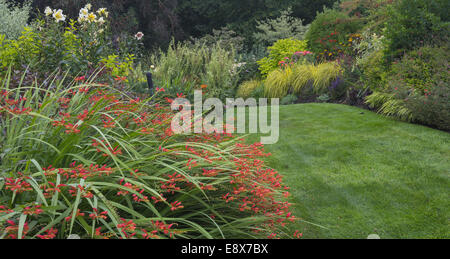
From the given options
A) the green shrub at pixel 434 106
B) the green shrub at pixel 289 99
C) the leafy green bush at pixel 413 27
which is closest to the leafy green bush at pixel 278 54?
the green shrub at pixel 289 99

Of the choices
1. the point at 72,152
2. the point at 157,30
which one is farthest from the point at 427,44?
the point at 157,30

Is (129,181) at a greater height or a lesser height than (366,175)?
greater

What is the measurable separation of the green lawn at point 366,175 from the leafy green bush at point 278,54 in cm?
440

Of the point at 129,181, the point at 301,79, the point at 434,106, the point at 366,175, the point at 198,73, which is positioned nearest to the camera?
the point at 129,181

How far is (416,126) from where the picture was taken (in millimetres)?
5242

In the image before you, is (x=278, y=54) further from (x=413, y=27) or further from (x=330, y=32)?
(x=413, y=27)

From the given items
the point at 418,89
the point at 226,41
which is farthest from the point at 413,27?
the point at 226,41

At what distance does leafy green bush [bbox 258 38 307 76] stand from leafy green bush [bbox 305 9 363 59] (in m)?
0.41

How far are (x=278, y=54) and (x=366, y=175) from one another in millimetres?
7127

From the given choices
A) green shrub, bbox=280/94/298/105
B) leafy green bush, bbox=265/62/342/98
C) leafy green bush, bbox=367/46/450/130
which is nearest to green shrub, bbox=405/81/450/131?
leafy green bush, bbox=367/46/450/130

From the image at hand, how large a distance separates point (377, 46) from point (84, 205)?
7.07 m

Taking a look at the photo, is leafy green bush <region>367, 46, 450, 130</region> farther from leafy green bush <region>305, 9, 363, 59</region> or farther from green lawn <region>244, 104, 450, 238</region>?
leafy green bush <region>305, 9, 363, 59</region>

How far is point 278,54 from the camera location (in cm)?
1051

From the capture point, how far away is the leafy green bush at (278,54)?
10102 mm
